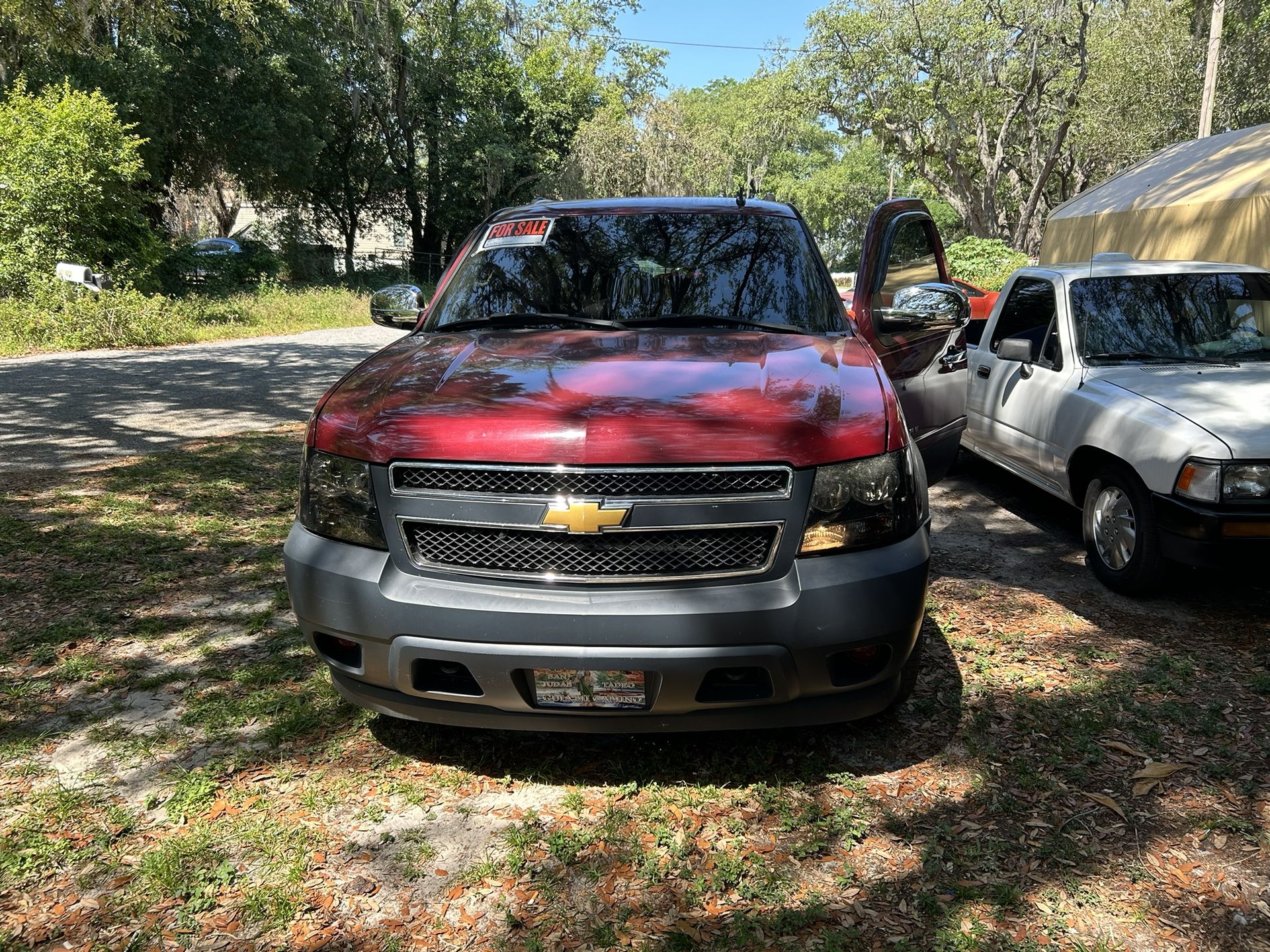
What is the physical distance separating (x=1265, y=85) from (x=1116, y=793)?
33.5 m

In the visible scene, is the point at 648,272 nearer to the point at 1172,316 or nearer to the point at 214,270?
the point at 1172,316

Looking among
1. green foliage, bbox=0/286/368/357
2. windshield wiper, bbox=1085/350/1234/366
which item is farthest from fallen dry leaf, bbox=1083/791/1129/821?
green foliage, bbox=0/286/368/357

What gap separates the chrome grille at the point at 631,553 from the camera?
2543 mm

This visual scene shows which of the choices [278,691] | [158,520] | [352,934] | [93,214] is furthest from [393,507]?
[93,214]

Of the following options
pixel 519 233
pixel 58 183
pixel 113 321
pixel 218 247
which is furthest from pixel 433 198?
pixel 519 233

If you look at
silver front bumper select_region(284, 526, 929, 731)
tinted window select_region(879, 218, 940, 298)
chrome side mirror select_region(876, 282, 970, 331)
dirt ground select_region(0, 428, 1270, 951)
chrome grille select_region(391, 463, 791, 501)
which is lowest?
dirt ground select_region(0, 428, 1270, 951)

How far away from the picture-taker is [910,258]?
5547mm

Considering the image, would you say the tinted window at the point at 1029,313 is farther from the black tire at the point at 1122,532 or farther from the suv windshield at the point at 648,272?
the suv windshield at the point at 648,272

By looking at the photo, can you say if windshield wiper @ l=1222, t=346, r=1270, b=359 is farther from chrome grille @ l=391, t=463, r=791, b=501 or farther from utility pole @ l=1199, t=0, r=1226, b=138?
utility pole @ l=1199, t=0, r=1226, b=138

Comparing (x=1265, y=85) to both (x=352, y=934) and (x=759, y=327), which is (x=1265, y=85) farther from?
(x=352, y=934)

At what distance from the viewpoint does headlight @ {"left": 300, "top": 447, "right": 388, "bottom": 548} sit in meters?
2.67

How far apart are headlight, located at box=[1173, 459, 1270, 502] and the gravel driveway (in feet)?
23.0

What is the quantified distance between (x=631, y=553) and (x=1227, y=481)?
114 inches

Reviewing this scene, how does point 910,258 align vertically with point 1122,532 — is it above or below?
above
